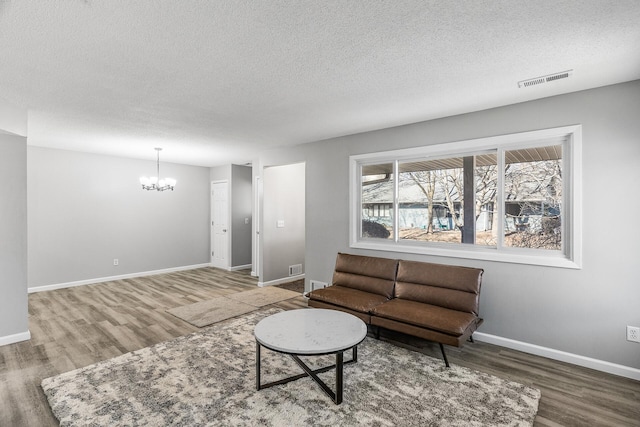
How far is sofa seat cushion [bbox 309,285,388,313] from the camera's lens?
3.18 m

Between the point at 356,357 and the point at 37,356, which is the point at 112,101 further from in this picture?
the point at 356,357

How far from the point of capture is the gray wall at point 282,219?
569 cm

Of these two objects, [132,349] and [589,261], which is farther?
[132,349]

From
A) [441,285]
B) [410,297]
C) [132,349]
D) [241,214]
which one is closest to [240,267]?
[241,214]

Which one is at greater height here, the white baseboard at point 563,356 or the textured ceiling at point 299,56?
the textured ceiling at point 299,56

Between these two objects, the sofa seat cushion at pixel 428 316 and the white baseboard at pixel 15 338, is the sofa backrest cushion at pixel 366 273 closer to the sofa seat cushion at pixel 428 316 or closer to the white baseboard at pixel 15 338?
the sofa seat cushion at pixel 428 316

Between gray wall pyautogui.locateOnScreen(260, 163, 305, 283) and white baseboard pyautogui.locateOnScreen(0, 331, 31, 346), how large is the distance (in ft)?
10.3

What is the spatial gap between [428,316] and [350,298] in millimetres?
861

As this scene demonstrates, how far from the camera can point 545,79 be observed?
2502 millimetres

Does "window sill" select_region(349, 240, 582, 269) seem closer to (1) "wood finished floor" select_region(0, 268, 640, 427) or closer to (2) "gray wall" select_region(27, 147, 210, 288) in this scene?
(1) "wood finished floor" select_region(0, 268, 640, 427)

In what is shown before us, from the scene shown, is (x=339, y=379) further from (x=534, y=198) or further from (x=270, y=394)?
(x=534, y=198)

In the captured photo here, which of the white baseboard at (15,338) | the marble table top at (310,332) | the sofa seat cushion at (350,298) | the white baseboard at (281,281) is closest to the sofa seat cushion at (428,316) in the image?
the sofa seat cushion at (350,298)

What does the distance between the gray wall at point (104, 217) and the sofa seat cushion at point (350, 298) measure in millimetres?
4586

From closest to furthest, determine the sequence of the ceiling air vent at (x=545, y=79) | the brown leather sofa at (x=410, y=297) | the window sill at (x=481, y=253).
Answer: the ceiling air vent at (x=545, y=79) → the brown leather sofa at (x=410, y=297) → the window sill at (x=481, y=253)
